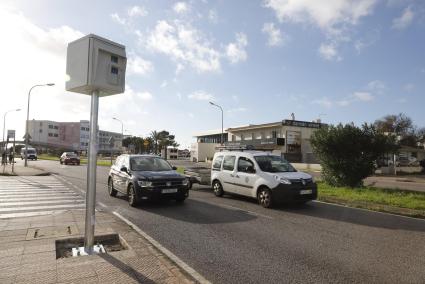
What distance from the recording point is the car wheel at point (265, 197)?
11148 millimetres

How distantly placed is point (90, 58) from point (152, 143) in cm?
9336

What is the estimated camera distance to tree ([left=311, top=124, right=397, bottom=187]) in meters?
16.0

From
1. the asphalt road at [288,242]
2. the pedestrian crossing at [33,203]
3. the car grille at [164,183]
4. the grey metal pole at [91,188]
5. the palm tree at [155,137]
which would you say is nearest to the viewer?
the asphalt road at [288,242]

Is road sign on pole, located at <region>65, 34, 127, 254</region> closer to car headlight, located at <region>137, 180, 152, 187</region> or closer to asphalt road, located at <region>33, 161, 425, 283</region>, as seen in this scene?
asphalt road, located at <region>33, 161, 425, 283</region>

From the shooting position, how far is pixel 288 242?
6973mm

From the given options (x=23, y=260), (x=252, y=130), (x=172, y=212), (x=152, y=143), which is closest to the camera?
(x=23, y=260)

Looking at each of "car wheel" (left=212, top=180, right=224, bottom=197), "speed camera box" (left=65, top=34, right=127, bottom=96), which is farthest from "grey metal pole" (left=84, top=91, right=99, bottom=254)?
"car wheel" (left=212, top=180, right=224, bottom=197)

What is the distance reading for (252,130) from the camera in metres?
62.1

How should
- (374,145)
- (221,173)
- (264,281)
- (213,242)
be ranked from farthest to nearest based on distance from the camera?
1. (374,145)
2. (221,173)
3. (213,242)
4. (264,281)

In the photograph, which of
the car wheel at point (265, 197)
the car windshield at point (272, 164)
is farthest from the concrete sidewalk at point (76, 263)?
the car windshield at point (272, 164)

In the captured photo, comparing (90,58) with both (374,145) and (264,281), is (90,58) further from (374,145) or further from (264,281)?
(374,145)

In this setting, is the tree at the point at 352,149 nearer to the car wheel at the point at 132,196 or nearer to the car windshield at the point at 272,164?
the car windshield at the point at 272,164

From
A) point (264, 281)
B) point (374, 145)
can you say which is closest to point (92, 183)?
point (264, 281)

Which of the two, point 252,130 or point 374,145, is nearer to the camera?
point 374,145
